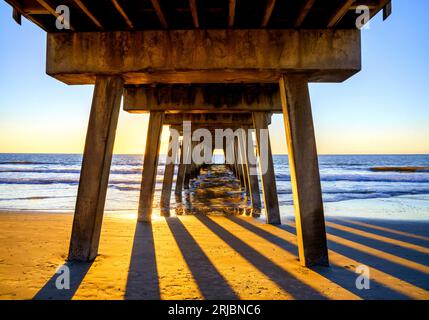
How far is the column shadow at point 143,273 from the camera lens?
149 inches

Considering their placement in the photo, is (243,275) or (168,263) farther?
(168,263)

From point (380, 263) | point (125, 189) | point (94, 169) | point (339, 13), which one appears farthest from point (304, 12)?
point (125, 189)

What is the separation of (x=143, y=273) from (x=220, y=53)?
3209 millimetres

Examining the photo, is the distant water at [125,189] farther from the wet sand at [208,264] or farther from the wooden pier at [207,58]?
the wooden pier at [207,58]

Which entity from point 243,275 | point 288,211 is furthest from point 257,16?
point 288,211

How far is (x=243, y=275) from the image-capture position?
452 centimetres

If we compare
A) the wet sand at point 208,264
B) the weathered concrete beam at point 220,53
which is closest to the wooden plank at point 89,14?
the weathered concrete beam at point 220,53

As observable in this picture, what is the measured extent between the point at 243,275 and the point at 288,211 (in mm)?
8262

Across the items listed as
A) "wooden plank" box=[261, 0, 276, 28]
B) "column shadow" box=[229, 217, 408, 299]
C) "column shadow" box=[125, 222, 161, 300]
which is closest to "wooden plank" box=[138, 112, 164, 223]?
"column shadow" box=[125, 222, 161, 300]

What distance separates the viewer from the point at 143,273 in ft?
14.8

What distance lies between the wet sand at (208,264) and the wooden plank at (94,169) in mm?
330

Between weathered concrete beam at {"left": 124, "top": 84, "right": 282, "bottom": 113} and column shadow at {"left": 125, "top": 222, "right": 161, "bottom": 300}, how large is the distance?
12.1 feet

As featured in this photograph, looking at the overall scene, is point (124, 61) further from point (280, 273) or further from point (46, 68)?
point (280, 273)

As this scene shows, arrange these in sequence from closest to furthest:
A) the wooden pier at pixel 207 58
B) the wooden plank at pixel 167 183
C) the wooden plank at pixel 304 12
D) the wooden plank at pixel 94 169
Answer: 1. the wooden plank at pixel 304 12
2. the wooden pier at pixel 207 58
3. the wooden plank at pixel 94 169
4. the wooden plank at pixel 167 183
